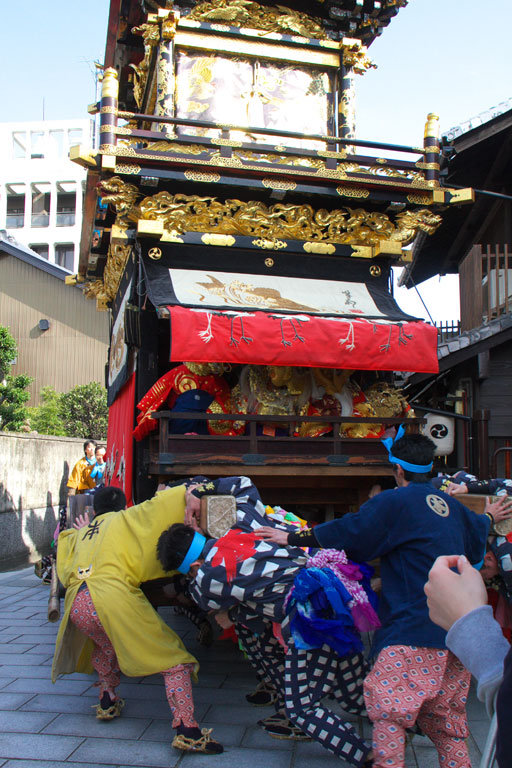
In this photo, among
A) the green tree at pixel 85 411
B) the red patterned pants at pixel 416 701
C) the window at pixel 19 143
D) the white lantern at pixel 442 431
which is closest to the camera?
the red patterned pants at pixel 416 701

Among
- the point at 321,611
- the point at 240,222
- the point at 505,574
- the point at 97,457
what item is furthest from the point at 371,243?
the point at 97,457

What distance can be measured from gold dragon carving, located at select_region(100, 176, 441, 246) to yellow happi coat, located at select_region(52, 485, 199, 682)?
3.54 m

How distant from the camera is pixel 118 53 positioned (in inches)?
361

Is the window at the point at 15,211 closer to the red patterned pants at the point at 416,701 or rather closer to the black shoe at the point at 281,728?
the black shoe at the point at 281,728

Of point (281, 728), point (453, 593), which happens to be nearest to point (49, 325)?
point (281, 728)

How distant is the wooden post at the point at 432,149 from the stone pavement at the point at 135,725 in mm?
5348

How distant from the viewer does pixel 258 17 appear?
26.2 ft

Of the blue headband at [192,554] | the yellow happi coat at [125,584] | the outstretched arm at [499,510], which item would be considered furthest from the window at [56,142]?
the outstretched arm at [499,510]

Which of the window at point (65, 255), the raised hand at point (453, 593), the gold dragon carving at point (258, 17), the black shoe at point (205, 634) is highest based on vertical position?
the window at point (65, 255)

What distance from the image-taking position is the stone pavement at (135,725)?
134 inches

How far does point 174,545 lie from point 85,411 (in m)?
18.0

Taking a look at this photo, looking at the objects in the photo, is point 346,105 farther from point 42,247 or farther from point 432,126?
point 42,247

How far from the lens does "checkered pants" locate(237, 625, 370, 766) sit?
3.05 metres

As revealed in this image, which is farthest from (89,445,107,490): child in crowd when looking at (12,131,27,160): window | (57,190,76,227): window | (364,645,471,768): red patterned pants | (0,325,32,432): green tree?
(12,131,27,160): window
